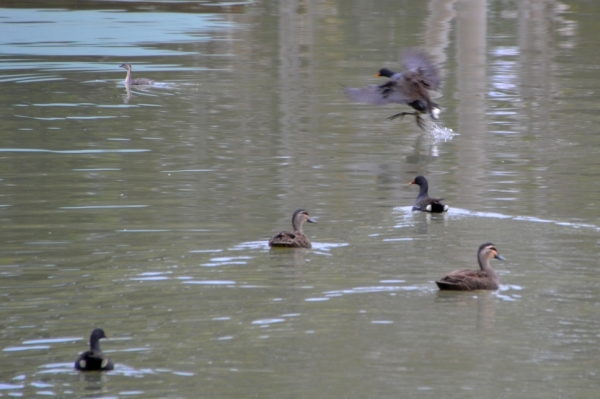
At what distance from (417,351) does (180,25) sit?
28.5 meters

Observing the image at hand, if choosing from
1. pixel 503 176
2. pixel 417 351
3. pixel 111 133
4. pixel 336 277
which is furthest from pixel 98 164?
pixel 417 351

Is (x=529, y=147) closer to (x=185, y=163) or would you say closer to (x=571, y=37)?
(x=185, y=163)

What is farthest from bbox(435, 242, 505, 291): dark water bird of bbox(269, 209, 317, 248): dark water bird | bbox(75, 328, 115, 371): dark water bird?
bbox(75, 328, 115, 371): dark water bird

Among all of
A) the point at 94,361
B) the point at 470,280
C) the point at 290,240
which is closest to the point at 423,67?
the point at 290,240

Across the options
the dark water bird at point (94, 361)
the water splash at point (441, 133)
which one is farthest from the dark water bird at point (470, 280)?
the water splash at point (441, 133)

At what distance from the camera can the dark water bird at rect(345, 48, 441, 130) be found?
18672 millimetres

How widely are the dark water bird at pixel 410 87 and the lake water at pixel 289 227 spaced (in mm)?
590

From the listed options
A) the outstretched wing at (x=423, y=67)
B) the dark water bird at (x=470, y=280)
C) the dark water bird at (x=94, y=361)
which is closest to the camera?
the dark water bird at (x=94, y=361)

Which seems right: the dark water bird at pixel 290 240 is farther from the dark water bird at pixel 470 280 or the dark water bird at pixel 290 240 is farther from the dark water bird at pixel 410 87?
the dark water bird at pixel 410 87

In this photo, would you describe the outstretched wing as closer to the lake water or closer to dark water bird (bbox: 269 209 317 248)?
the lake water

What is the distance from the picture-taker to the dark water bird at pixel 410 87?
61.3 feet

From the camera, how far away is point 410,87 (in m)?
18.8

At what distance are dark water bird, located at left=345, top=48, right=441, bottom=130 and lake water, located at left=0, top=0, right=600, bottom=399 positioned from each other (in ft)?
1.94

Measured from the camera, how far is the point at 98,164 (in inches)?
640
